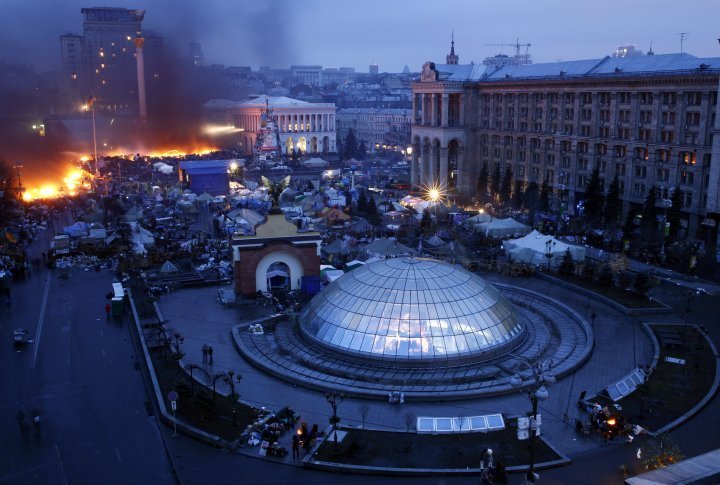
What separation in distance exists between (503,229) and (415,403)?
82.6 ft

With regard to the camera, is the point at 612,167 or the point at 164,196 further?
the point at 164,196

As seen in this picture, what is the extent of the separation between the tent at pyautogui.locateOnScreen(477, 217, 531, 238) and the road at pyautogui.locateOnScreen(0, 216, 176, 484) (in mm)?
24387

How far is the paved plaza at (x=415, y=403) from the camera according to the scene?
60.4 ft

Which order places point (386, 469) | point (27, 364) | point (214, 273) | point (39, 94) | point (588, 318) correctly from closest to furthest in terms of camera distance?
point (386, 469)
point (27, 364)
point (588, 318)
point (214, 273)
point (39, 94)

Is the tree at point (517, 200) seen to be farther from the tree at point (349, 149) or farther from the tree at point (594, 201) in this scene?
the tree at point (349, 149)

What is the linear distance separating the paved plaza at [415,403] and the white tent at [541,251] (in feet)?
17.5

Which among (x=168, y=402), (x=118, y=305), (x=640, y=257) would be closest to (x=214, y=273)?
(x=118, y=305)

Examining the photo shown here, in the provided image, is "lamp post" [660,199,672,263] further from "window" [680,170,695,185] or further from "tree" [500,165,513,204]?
"tree" [500,165,513,204]

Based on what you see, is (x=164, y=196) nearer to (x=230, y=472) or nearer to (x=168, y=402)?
(x=168, y=402)

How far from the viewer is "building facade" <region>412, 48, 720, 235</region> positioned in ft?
144

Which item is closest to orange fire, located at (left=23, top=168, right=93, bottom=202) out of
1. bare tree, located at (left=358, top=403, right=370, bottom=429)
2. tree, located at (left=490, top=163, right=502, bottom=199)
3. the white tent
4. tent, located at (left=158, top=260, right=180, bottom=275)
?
tent, located at (left=158, top=260, right=180, bottom=275)

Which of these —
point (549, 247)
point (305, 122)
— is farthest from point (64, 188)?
point (305, 122)

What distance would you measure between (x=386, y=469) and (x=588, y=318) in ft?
49.1

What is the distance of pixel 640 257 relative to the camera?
37750 millimetres
